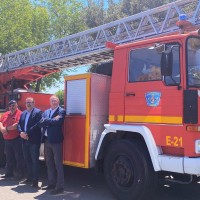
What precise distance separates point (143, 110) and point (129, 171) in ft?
3.29

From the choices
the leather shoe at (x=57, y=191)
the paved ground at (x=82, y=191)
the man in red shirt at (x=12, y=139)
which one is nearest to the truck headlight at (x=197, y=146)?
the paved ground at (x=82, y=191)

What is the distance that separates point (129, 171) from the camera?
552 centimetres

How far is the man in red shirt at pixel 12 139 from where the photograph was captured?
7.56 meters

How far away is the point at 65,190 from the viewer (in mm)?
6504

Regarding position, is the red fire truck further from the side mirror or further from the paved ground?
the paved ground

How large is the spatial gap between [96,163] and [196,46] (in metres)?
2.64

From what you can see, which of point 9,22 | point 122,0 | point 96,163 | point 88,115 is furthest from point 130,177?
point 122,0

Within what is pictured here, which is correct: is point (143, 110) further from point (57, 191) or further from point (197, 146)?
point (57, 191)

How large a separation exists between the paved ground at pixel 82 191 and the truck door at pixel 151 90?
1596 millimetres

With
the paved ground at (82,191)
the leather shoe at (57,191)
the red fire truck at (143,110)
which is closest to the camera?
the red fire truck at (143,110)

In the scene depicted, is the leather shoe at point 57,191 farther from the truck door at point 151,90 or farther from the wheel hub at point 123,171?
the truck door at point 151,90

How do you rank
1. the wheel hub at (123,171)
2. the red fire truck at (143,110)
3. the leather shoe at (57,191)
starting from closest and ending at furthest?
the red fire truck at (143,110) → the wheel hub at (123,171) → the leather shoe at (57,191)

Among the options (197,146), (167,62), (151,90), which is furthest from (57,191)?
(167,62)

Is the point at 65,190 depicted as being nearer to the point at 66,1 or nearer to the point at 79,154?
the point at 79,154
